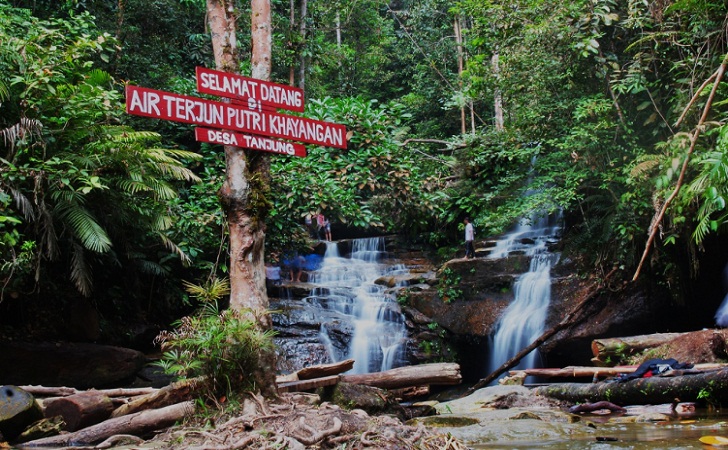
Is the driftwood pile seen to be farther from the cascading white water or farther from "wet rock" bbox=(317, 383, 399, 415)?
the cascading white water

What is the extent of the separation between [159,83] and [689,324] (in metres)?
13.4

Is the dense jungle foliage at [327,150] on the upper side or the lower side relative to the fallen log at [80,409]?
upper

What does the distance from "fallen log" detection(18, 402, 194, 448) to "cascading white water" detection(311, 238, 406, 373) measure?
24.2ft

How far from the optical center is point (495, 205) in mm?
16406

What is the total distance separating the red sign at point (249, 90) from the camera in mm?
5551

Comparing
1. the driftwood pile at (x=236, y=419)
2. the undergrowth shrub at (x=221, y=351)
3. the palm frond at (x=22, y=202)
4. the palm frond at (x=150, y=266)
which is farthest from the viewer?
the palm frond at (x=150, y=266)

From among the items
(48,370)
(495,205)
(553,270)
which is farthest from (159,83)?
(553,270)

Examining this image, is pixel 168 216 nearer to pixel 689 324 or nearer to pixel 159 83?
pixel 159 83

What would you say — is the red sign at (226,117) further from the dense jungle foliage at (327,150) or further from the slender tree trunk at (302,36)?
the slender tree trunk at (302,36)

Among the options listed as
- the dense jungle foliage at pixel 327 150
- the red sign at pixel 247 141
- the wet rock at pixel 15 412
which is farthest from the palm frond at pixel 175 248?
the red sign at pixel 247 141

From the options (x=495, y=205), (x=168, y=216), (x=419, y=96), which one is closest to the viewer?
(x=168, y=216)

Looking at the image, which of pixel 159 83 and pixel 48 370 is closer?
pixel 48 370

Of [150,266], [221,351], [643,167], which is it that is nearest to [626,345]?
[643,167]

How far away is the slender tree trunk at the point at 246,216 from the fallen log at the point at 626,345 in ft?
22.2
